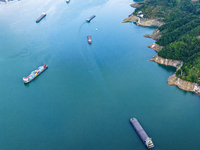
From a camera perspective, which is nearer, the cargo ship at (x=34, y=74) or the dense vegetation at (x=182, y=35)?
the dense vegetation at (x=182, y=35)

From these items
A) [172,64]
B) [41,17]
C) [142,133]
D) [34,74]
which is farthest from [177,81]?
[41,17]

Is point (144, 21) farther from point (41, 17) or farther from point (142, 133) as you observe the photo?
point (142, 133)

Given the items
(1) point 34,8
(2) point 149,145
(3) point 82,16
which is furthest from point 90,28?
(2) point 149,145

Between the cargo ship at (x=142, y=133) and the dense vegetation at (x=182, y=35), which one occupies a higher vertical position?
the dense vegetation at (x=182, y=35)

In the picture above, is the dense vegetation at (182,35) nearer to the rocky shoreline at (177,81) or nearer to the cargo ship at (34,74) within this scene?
the rocky shoreline at (177,81)

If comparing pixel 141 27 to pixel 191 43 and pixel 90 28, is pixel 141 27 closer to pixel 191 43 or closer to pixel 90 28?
pixel 90 28

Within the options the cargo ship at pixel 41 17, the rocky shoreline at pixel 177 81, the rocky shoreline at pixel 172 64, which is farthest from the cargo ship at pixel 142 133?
the cargo ship at pixel 41 17
